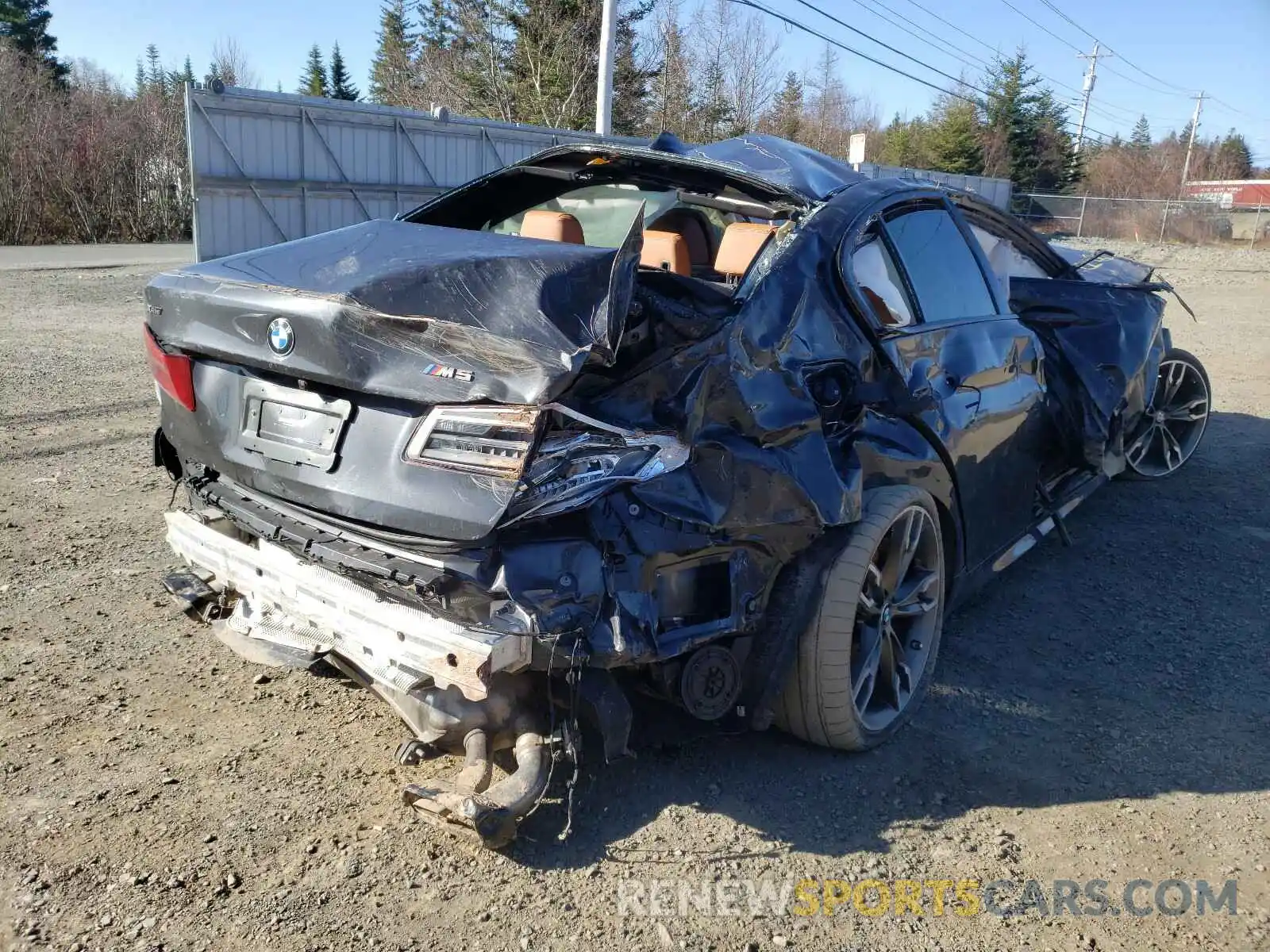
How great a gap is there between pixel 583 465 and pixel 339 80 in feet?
198

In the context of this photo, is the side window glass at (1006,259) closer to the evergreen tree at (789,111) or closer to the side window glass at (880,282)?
the side window glass at (880,282)

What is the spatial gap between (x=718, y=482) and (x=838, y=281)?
87cm

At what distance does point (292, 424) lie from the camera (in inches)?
108

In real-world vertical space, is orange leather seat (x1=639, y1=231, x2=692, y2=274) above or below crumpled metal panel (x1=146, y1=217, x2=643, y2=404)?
above

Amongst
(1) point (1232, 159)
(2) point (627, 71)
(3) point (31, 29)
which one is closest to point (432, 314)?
(2) point (627, 71)

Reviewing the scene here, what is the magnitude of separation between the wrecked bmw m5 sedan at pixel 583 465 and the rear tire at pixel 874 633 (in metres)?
0.01

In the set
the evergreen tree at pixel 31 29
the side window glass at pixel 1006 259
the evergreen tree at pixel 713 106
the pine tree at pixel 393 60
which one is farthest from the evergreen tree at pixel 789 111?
the side window glass at pixel 1006 259

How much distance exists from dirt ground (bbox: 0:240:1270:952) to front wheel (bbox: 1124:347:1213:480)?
5.80ft

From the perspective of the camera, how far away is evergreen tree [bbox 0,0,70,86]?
1483 inches

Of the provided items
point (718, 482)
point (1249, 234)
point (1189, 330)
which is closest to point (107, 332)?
point (718, 482)

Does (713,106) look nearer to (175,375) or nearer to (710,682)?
(175,375)

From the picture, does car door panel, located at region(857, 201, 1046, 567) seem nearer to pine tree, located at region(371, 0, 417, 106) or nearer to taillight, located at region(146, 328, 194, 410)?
taillight, located at region(146, 328, 194, 410)

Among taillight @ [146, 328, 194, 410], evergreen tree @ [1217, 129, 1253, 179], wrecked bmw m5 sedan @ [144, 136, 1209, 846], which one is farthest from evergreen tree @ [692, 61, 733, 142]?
evergreen tree @ [1217, 129, 1253, 179]

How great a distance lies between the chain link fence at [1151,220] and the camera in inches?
1403
